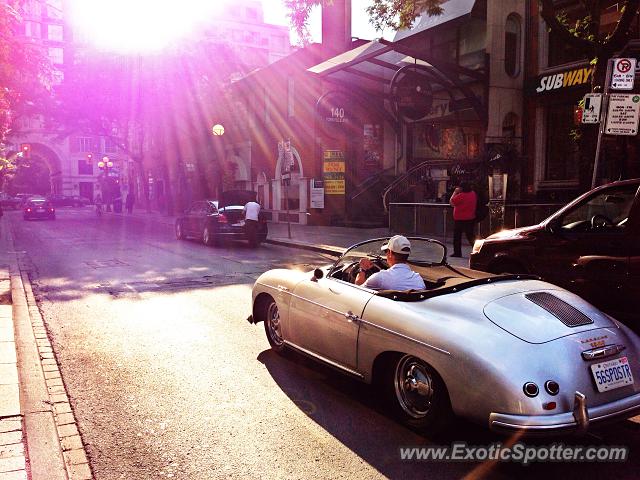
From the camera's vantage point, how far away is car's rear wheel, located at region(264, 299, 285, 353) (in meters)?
5.80

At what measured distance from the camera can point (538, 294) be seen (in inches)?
160

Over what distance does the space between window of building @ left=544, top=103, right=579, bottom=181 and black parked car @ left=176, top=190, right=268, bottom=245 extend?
32.5ft

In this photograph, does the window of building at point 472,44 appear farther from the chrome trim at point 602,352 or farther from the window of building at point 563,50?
the chrome trim at point 602,352

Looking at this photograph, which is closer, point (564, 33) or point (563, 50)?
point (564, 33)

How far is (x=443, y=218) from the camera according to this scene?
60.1ft

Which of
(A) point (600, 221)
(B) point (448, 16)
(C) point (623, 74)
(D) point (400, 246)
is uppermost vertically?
(B) point (448, 16)

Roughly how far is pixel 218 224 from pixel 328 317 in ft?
43.5

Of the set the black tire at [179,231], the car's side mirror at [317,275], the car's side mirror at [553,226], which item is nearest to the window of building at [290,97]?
the black tire at [179,231]

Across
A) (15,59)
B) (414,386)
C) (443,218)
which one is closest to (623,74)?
(414,386)

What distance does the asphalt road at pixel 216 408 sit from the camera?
11.6 ft

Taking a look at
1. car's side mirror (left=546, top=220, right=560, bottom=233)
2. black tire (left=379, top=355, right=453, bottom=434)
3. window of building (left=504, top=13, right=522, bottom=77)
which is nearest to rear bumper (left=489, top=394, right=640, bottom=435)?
black tire (left=379, top=355, right=453, bottom=434)

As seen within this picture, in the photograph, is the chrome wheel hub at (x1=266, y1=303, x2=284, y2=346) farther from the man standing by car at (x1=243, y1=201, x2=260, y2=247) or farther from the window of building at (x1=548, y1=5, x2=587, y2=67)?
the window of building at (x1=548, y1=5, x2=587, y2=67)

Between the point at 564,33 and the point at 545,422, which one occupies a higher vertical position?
the point at 564,33

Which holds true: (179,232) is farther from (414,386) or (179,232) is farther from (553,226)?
(414,386)
